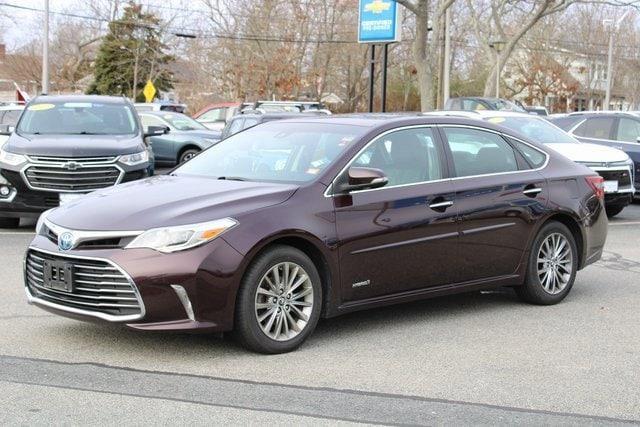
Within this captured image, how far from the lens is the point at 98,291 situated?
17.8 feet

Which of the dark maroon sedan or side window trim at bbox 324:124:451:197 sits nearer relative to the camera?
the dark maroon sedan

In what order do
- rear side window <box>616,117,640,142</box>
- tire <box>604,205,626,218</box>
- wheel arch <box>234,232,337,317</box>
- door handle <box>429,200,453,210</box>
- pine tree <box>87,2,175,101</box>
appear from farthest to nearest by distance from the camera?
pine tree <box>87,2,175,101</box> → rear side window <box>616,117,640,142</box> → tire <box>604,205,626,218</box> → door handle <box>429,200,453,210</box> → wheel arch <box>234,232,337,317</box>

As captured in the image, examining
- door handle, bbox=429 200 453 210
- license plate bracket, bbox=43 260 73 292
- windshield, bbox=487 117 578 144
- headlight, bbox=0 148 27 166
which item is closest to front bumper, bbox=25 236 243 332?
license plate bracket, bbox=43 260 73 292

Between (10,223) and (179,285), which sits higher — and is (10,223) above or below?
below

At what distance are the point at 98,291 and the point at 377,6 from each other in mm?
21815

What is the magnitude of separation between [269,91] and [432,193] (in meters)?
42.2

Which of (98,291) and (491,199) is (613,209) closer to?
(491,199)

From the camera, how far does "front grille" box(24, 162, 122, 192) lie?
429 inches

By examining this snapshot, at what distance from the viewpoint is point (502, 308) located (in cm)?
733

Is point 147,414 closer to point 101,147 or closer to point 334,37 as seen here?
point 101,147

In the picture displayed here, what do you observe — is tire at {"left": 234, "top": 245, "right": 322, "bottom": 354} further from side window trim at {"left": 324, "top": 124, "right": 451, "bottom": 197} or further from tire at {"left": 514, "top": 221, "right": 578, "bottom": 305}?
tire at {"left": 514, "top": 221, "right": 578, "bottom": 305}

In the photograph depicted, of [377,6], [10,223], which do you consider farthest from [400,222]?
[377,6]

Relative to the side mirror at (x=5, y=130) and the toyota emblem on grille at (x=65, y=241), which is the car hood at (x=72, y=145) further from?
the toyota emblem on grille at (x=65, y=241)

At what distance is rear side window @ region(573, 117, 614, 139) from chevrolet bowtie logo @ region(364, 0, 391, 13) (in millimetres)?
11156
